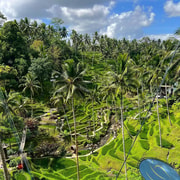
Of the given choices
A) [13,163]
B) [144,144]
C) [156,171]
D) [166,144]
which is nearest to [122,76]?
[156,171]

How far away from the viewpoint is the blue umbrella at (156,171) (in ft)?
28.4

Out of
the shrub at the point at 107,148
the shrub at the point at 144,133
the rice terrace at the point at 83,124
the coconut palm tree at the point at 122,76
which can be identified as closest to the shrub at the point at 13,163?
the rice terrace at the point at 83,124

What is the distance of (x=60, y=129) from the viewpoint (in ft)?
95.6

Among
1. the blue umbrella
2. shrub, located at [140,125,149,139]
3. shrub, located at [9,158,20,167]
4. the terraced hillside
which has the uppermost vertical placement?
the blue umbrella

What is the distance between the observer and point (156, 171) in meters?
9.08

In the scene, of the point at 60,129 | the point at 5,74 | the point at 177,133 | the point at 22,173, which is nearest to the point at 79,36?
the point at 5,74

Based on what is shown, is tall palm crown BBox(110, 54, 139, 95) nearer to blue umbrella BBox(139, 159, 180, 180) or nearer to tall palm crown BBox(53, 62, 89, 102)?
tall palm crown BBox(53, 62, 89, 102)

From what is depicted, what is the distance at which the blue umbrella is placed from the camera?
866cm

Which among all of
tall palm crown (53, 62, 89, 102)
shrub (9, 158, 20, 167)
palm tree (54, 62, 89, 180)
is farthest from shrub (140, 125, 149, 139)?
shrub (9, 158, 20, 167)

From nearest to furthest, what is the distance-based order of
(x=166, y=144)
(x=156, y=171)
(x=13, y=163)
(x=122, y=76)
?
(x=156, y=171) → (x=122, y=76) → (x=13, y=163) → (x=166, y=144)

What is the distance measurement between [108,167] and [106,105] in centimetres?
2092

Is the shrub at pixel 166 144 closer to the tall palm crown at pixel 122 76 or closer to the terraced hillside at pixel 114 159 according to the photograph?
the terraced hillside at pixel 114 159

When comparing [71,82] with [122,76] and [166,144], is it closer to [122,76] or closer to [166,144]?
[122,76]

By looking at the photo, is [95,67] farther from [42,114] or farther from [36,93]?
[42,114]
